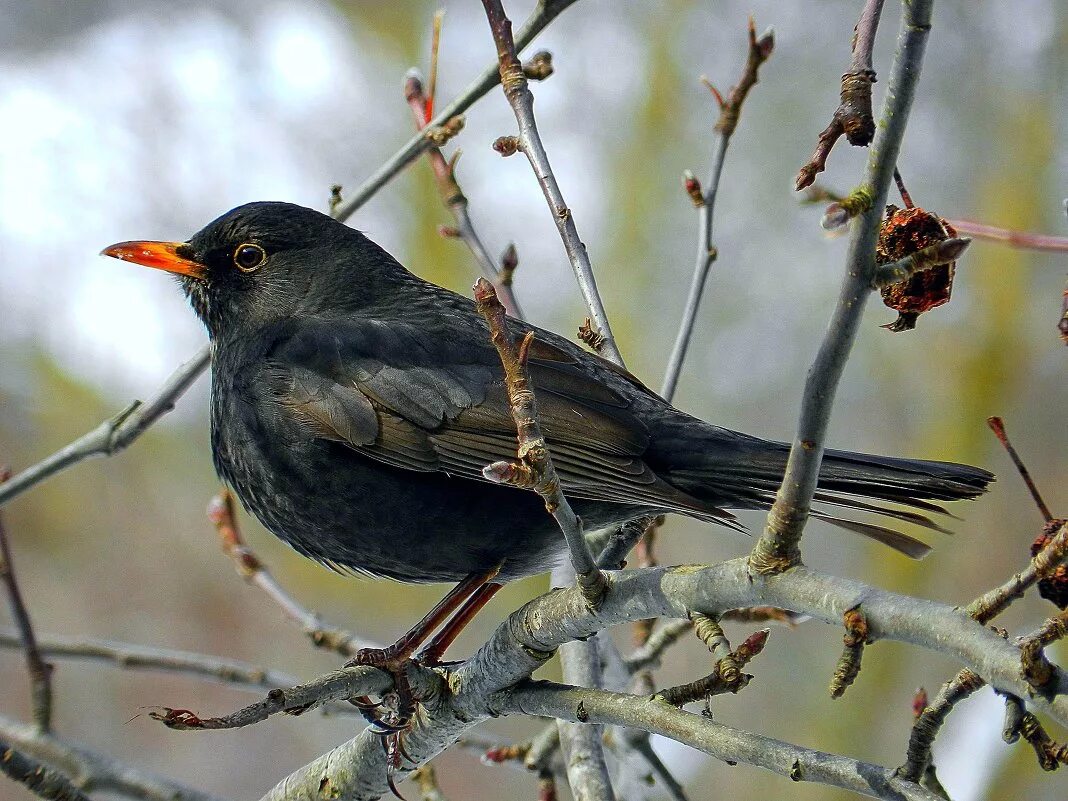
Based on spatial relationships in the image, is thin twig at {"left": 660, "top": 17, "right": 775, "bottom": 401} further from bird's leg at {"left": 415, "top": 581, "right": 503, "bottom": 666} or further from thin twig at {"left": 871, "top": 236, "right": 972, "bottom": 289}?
thin twig at {"left": 871, "top": 236, "right": 972, "bottom": 289}

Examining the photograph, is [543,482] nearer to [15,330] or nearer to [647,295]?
[647,295]

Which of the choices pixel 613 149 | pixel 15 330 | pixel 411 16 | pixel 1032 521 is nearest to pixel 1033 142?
pixel 1032 521

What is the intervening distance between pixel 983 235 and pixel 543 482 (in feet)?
3.53

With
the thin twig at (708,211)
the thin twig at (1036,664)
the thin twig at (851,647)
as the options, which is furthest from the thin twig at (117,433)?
the thin twig at (1036,664)

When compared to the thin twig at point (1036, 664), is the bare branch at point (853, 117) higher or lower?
higher

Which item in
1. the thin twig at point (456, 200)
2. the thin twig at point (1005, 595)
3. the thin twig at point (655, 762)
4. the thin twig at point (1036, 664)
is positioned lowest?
the thin twig at point (1036, 664)

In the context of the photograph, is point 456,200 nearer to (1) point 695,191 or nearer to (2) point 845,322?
(1) point 695,191

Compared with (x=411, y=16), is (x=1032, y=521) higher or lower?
lower

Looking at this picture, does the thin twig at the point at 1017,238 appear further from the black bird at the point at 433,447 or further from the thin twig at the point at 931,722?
the thin twig at the point at 931,722

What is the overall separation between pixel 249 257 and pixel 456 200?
807mm

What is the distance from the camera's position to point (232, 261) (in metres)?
3.88

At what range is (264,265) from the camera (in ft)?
12.7

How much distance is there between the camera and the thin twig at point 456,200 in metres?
3.61

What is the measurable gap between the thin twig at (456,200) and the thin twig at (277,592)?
1200 mm
